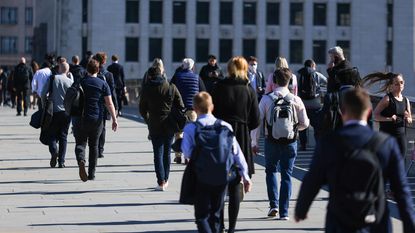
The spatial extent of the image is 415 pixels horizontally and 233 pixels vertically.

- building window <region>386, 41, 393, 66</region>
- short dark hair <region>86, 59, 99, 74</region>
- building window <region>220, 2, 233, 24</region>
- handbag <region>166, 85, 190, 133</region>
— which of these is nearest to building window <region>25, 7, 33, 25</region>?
building window <region>220, 2, 233, 24</region>

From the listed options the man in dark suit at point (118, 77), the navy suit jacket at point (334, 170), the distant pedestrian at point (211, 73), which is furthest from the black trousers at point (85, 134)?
the man in dark suit at point (118, 77)

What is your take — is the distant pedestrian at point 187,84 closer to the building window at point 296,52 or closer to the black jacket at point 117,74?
the black jacket at point 117,74

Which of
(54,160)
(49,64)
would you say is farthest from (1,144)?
(54,160)

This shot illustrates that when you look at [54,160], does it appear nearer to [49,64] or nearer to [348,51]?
[49,64]

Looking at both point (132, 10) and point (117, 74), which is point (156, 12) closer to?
point (132, 10)

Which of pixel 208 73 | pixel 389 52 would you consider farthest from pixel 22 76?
pixel 389 52

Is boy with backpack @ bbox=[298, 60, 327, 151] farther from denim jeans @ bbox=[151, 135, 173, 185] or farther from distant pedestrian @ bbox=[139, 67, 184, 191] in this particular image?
denim jeans @ bbox=[151, 135, 173, 185]

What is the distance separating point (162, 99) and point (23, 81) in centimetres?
2203

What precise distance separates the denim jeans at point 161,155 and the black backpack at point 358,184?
7.96 metres

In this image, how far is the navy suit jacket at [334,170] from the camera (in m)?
6.94

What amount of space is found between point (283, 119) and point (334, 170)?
502 cm

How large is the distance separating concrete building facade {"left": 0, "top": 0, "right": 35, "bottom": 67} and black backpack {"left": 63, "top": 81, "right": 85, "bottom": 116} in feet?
360

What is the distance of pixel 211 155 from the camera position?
30.8 feet

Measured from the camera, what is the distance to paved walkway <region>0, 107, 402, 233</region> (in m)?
11.7
